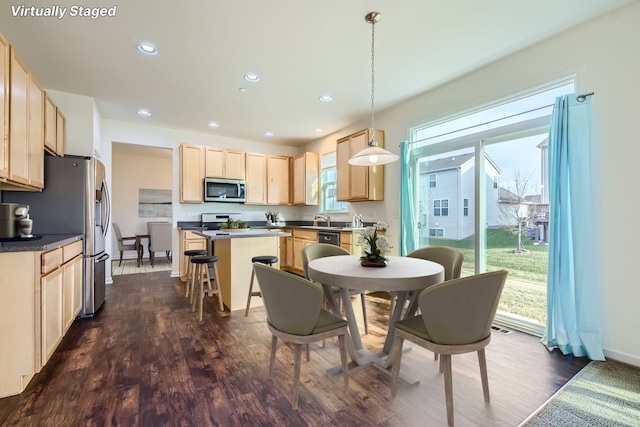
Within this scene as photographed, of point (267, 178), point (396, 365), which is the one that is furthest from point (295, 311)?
point (267, 178)

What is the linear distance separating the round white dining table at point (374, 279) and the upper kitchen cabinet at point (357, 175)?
83.2 inches

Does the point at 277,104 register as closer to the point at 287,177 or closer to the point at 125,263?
the point at 287,177

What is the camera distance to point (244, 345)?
261 centimetres

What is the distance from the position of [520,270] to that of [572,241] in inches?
29.2

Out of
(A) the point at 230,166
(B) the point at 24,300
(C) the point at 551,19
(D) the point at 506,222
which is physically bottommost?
(B) the point at 24,300

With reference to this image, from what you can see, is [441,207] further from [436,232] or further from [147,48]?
[147,48]

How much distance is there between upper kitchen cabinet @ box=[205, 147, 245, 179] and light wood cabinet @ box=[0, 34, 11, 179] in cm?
337

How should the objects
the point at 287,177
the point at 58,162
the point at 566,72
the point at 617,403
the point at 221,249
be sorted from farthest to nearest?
1. the point at 287,177
2. the point at 221,249
3. the point at 58,162
4. the point at 566,72
5. the point at 617,403

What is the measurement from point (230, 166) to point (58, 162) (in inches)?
113

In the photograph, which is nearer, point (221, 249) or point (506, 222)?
point (506, 222)

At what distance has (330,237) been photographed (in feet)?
15.4

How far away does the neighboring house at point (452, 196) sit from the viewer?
331 centimetres

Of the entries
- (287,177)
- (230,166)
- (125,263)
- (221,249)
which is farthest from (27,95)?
(125,263)

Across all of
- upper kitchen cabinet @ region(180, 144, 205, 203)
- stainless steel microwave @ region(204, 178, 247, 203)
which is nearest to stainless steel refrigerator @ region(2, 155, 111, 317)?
upper kitchen cabinet @ region(180, 144, 205, 203)
